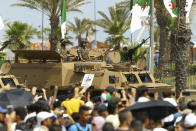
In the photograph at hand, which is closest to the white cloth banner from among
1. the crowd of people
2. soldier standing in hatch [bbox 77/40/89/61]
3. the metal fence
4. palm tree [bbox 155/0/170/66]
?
soldier standing in hatch [bbox 77/40/89/61]

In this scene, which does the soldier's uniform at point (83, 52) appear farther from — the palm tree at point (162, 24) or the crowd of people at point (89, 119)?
the palm tree at point (162, 24)

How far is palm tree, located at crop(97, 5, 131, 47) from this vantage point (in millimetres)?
43297

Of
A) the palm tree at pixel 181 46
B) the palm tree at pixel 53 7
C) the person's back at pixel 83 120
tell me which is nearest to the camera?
the person's back at pixel 83 120

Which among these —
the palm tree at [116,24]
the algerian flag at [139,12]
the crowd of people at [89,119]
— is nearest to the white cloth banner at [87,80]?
the algerian flag at [139,12]

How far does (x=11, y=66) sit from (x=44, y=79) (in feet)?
4.95

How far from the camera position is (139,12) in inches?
767

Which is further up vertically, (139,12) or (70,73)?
(139,12)

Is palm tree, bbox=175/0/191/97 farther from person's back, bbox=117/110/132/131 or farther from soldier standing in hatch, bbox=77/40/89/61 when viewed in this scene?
person's back, bbox=117/110/132/131

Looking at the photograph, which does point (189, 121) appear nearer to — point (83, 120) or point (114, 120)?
point (114, 120)

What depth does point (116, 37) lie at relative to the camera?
143 feet

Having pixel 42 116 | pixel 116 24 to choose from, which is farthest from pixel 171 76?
pixel 116 24

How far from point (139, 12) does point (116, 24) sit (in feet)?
77.7

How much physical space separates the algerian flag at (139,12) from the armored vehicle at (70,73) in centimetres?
289

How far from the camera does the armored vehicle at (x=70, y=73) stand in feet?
50.8
